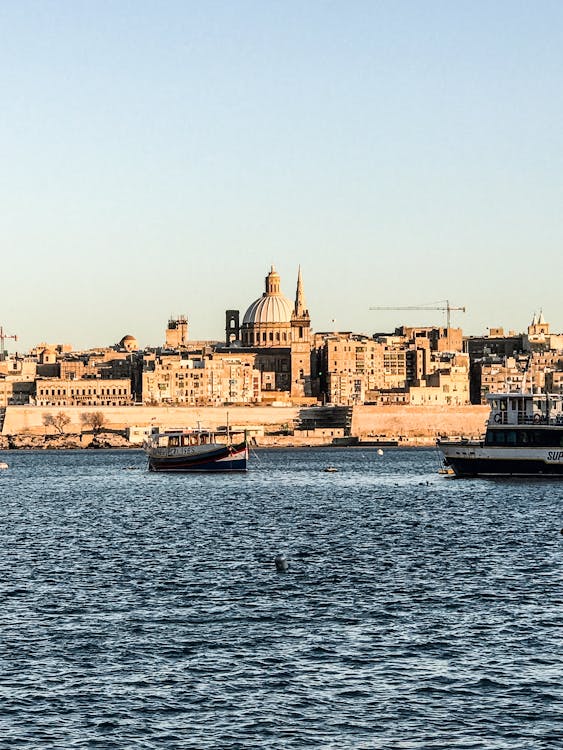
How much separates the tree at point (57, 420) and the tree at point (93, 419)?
181cm

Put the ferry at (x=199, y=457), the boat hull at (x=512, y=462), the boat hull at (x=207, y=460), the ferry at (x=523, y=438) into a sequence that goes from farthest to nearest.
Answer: the ferry at (x=199, y=457) < the boat hull at (x=207, y=460) < the boat hull at (x=512, y=462) < the ferry at (x=523, y=438)

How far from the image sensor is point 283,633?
1055 inches

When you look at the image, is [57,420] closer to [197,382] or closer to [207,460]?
[197,382]

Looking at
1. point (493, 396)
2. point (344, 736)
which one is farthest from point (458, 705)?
point (493, 396)

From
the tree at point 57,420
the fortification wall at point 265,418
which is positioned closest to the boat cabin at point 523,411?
the fortification wall at point 265,418

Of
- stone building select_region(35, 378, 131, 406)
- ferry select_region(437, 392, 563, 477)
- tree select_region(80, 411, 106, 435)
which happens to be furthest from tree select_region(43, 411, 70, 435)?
ferry select_region(437, 392, 563, 477)

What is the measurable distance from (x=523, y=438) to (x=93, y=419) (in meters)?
104

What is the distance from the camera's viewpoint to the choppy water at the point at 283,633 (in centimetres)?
2056

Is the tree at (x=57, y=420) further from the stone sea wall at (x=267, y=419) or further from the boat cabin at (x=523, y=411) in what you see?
the boat cabin at (x=523, y=411)

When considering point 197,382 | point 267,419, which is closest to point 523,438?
point 267,419

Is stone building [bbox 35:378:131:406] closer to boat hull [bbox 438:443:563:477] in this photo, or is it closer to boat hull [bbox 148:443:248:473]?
boat hull [bbox 148:443:248:473]

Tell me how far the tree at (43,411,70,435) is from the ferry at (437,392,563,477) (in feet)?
334

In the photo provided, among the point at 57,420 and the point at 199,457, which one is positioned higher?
the point at 57,420

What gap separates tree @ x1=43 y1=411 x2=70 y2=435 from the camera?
169 metres
